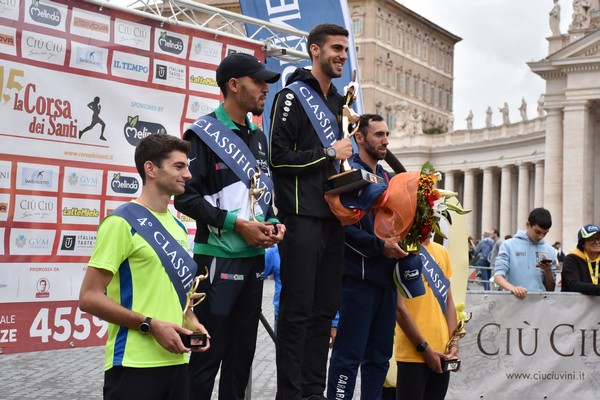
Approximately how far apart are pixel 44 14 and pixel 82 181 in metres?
1.38

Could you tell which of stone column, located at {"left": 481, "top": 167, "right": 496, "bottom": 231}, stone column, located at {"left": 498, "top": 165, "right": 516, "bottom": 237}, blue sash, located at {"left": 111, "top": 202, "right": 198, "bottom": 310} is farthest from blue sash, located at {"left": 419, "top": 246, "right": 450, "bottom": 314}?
stone column, located at {"left": 481, "top": 167, "right": 496, "bottom": 231}

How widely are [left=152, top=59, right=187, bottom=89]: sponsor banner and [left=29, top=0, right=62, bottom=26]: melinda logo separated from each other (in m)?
1.11

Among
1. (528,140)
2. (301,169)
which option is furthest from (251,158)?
(528,140)

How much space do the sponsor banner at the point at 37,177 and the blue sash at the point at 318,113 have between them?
2.55 meters

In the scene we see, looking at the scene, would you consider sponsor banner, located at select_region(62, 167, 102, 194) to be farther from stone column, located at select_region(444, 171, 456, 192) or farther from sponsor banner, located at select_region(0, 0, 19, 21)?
stone column, located at select_region(444, 171, 456, 192)

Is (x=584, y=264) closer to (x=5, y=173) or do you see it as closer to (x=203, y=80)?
(x=203, y=80)

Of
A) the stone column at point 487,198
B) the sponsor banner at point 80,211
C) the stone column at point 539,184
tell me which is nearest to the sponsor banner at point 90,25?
the sponsor banner at point 80,211

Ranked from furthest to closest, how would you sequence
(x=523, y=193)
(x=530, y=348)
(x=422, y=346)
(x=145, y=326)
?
(x=523, y=193) → (x=530, y=348) → (x=422, y=346) → (x=145, y=326)

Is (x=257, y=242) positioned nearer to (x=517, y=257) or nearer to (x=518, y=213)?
(x=517, y=257)

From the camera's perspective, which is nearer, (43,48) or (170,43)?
(43,48)

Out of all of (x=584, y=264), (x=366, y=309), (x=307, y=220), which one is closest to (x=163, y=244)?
(x=307, y=220)

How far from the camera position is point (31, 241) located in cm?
768

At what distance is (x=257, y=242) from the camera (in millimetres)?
5539

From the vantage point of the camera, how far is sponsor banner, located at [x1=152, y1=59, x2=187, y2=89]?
8.71 metres
